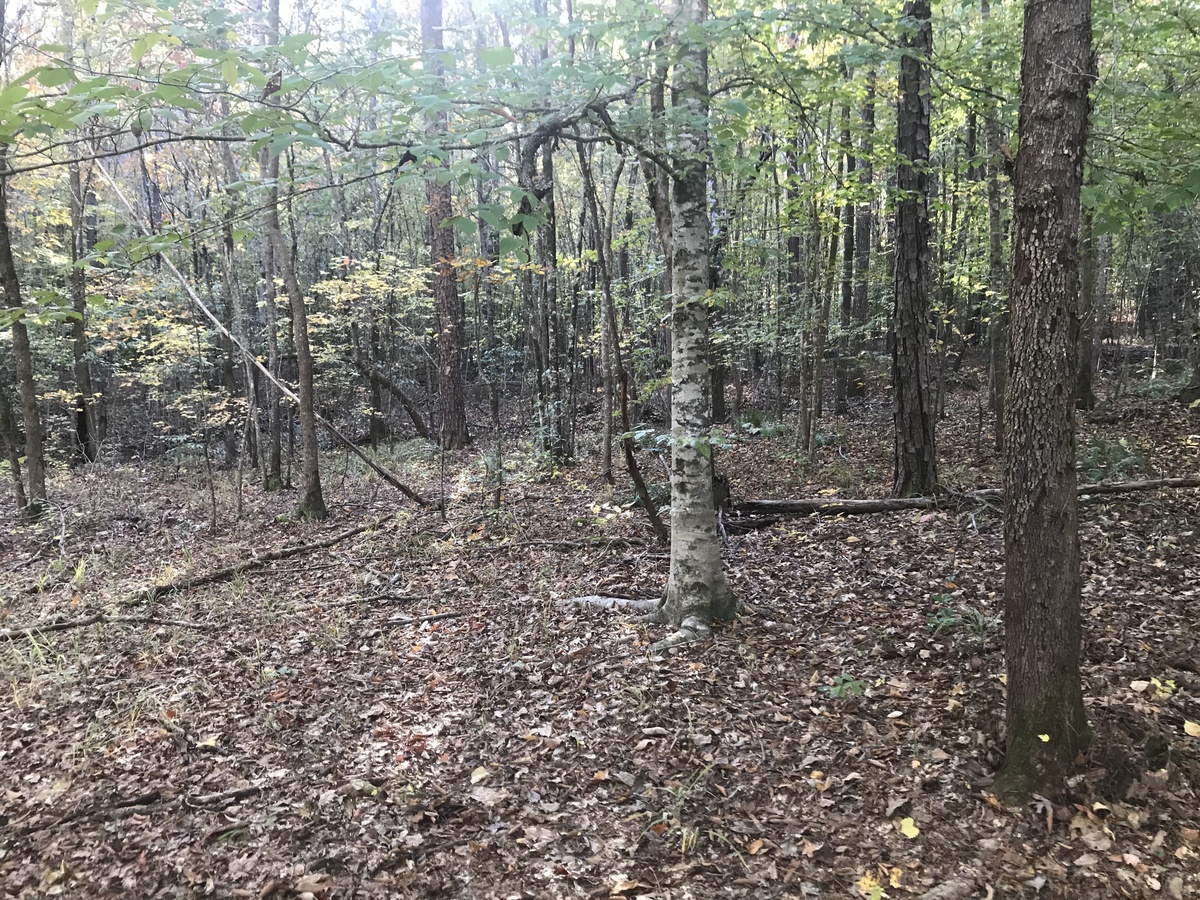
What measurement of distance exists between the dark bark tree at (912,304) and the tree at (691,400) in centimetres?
307

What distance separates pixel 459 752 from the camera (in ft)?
14.4

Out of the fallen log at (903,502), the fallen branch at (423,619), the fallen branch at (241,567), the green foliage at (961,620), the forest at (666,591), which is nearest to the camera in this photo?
the forest at (666,591)

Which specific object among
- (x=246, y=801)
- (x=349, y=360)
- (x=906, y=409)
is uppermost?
(x=349, y=360)

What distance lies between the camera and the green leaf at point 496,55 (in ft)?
9.84

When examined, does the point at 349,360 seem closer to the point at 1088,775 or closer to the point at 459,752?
the point at 459,752

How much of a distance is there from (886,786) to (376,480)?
11848 millimetres

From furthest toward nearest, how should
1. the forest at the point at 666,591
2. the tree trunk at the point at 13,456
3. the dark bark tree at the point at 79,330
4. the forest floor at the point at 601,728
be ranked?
the dark bark tree at the point at 79,330, the tree trunk at the point at 13,456, the forest floor at the point at 601,728, the forest at the point at 666,591

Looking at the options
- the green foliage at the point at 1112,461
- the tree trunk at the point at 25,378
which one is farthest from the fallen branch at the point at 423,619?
the tree trunk at the point at 25,378

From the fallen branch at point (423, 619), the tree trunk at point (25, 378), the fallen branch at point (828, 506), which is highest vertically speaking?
the tree trunk at point (25, 378)

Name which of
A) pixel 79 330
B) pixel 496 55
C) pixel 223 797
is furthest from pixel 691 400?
pixel 79 330

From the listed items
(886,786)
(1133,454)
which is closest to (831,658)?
(886,786)

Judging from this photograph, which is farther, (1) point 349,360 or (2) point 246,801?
(1) point 349,360

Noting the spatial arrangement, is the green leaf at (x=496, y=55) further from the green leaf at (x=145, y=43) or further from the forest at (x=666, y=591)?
the green leaf at (x=145, y=43)

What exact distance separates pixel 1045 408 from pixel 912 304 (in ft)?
16.3
